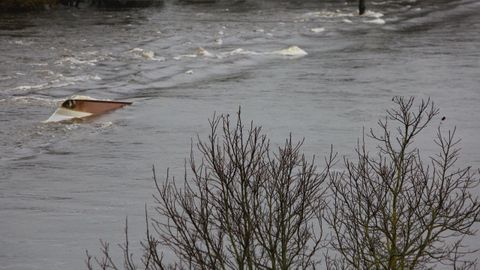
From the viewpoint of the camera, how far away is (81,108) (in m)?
30.9

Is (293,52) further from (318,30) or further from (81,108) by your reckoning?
(81,108)

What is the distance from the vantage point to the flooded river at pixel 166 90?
20938mm

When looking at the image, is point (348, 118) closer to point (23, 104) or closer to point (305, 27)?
point (23, 104)

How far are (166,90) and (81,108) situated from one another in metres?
5.85

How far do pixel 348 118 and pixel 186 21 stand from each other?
3079cm

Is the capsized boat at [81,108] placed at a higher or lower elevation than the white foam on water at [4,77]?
lower

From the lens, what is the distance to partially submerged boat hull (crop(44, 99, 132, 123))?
29906mm

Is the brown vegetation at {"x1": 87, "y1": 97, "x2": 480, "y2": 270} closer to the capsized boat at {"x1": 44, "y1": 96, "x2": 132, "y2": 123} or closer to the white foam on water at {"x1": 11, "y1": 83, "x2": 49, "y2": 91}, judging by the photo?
the capsized boat at {"x1": 44, "y1": 96, "x2": 132, "y2": 123}

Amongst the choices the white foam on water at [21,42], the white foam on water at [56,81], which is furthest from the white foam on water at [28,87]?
the white foam on water at [21,42]

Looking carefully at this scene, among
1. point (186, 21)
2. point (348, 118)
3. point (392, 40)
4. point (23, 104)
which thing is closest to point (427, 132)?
point (348, 118)

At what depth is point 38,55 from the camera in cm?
4206

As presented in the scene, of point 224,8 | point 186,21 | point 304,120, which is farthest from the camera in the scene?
point 224,8

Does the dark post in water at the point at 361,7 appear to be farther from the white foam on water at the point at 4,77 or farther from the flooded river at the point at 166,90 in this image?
the white foam on water at the point at 4,77

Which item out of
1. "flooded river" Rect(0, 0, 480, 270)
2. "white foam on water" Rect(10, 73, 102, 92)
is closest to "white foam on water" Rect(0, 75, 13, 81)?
"flooded river" Rect(0, 0, 480, 270)
